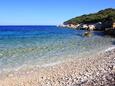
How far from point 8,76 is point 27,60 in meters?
5.72

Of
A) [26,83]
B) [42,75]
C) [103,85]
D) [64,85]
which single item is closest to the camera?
[103,85]

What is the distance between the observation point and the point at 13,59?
23.3 metres

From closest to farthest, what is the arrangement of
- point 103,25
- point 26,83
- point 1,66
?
point 26,83
point 1,66
point 103,25

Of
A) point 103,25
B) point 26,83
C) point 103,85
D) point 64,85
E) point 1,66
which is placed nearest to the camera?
point 103,85

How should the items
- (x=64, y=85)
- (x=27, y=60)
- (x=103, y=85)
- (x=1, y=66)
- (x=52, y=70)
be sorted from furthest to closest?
(x=27, y=60), (x=1, y=66), (x=52, y=70), (x=64, y=85), (x=103, y=85)

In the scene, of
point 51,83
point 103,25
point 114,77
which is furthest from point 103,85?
point 103,25

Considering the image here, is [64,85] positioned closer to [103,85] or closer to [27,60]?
[103,85]

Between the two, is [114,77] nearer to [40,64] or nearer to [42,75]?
[42,75]

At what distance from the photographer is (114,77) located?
1234cm

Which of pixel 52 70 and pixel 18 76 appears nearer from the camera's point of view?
pixel 18 76

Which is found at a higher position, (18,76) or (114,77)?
(114,77)

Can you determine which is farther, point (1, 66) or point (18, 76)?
point (1, 66)

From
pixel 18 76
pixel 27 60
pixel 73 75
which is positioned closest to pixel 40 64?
pixel 27 60

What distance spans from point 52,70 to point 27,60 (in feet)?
16.6
